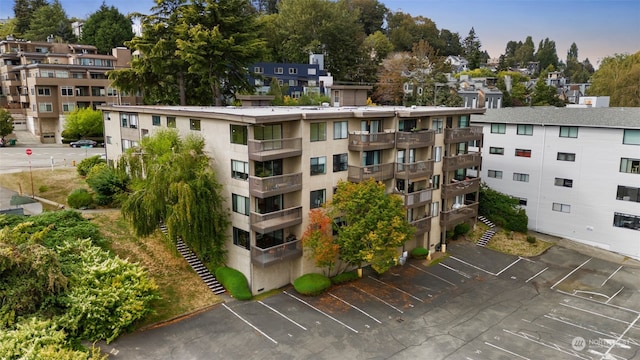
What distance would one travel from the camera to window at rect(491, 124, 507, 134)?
2007 inches

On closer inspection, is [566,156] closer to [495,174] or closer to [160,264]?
[495,174]

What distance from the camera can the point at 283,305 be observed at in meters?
31.5

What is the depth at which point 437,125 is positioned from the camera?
41.6m

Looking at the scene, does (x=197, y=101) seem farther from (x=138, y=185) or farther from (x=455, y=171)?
(x=455, y=171)

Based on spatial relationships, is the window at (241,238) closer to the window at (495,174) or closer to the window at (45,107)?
the window at (495,174)

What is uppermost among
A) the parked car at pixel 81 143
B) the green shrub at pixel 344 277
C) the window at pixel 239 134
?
the window at pixel 239 134

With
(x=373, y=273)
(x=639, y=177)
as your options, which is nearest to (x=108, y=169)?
(x=373, y=273)

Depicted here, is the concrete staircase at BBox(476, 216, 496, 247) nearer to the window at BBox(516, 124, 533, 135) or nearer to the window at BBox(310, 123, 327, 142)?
the window at BBox(516, 124, 533, 135)

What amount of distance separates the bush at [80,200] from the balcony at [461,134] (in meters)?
32.3

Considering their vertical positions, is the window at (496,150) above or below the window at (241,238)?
above

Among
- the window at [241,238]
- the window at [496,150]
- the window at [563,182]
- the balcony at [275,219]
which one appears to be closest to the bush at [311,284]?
the balcony at [275,219]

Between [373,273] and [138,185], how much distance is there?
1901 centimetres

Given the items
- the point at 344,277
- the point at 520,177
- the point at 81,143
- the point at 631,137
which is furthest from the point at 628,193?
the point at 81,143

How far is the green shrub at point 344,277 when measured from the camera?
115 feet
